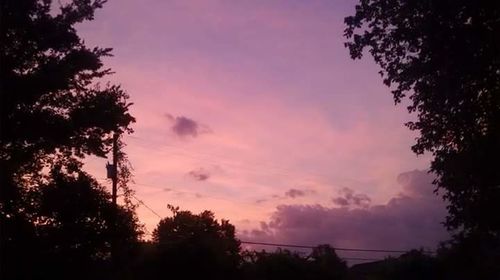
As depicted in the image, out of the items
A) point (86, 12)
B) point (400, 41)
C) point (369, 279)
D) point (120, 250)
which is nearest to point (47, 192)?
point (120, 250)

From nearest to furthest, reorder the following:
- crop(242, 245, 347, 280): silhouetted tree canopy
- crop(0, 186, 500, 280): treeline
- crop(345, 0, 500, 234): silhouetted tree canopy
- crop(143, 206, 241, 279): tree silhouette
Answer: crop(345, 0, 500, 234): silhouetted tree canopy < crop(0, 186, 500, 280): treeline < crop(143, 206, 241, 279): tree silhouette < crop(242, 245, 347, 280): silhouetted tree canopy

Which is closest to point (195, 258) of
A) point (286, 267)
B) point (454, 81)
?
point (286, 267)

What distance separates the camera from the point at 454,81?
18531mm

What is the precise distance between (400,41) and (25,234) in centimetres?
1576

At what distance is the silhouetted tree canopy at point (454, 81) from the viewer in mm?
18219

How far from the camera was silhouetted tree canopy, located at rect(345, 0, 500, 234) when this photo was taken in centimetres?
1822

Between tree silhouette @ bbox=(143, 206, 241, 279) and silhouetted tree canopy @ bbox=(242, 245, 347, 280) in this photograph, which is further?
silhouetted tree canopy @ bbox=(242, 245, 347, 280)

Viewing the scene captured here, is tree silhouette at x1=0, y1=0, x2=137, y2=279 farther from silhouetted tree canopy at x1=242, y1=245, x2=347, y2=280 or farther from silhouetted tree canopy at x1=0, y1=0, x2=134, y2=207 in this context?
silhouetted tree canopy at x1=242, y1=245, x2=347, y2=280

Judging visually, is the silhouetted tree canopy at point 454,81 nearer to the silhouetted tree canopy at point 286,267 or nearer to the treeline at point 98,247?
the treeline at point 98,247

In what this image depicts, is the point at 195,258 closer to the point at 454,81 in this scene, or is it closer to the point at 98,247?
the point at 98,247

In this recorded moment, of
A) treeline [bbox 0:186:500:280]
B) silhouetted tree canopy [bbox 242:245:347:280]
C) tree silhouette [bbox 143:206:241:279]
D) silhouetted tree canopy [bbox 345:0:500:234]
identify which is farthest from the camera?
silhouetted tree canopy [bbox 242:245:347:280]

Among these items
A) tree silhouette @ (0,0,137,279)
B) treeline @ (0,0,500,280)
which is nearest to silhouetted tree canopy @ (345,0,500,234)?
treeline @ (0,0,500,280)

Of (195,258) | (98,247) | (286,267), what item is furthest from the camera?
(286,267)

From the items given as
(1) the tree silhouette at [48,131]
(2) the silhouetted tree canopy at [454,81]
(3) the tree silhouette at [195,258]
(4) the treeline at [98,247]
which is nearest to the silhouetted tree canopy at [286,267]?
(4) the treeline at [98,247]
